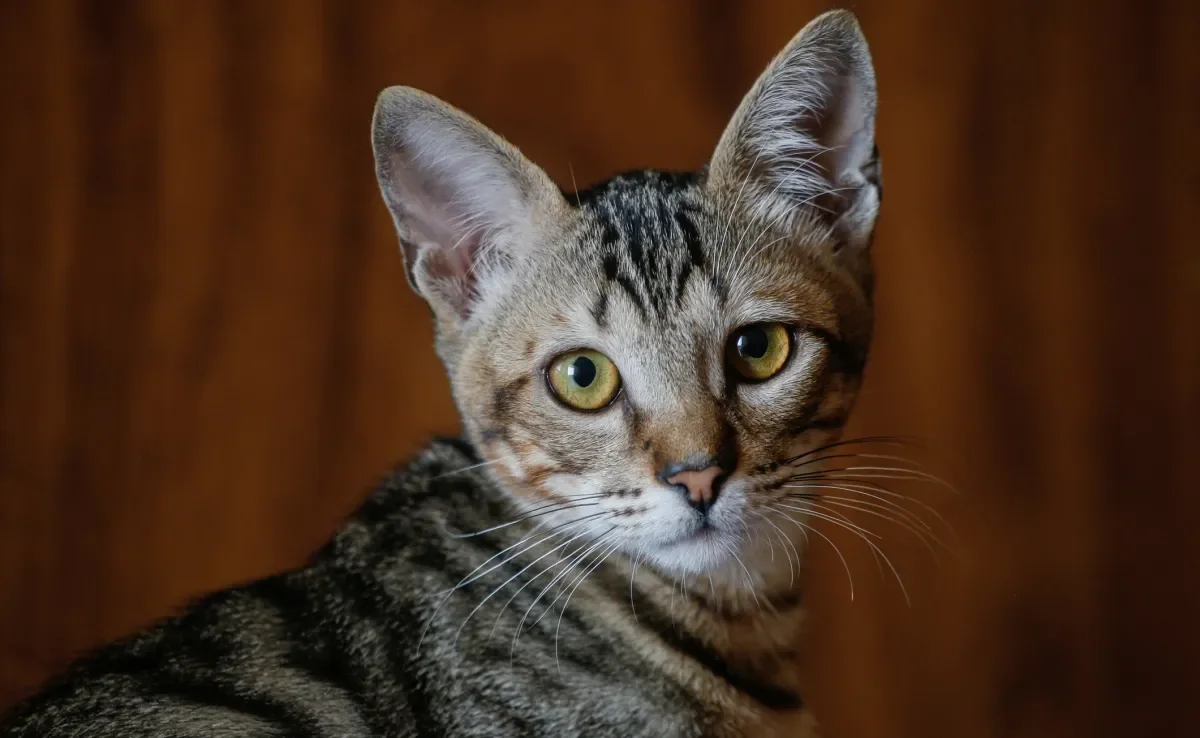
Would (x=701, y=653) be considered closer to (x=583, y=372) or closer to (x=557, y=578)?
(x=557, y=578)

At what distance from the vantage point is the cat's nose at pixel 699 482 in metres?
0.95

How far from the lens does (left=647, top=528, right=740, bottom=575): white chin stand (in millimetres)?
996

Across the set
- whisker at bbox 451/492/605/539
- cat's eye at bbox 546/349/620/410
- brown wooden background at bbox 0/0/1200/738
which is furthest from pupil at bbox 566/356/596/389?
brown wooden background at bbox 0/0/1200/738

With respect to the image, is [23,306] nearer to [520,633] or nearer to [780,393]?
[520,633]

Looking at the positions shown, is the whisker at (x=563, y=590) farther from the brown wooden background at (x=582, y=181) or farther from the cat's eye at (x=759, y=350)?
the brown wooden background at (x=582, y=181)

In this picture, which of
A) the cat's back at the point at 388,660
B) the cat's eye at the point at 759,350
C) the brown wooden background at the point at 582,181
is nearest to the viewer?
the cat's back at the point at 388,660

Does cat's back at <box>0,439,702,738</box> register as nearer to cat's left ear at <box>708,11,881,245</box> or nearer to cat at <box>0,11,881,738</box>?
cat at <box>0,11,881,738</box>

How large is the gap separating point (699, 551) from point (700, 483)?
0.31 feet

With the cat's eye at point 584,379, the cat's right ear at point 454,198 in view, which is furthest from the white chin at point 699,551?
the cat's right ear at point 454,198

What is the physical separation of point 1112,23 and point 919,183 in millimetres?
422

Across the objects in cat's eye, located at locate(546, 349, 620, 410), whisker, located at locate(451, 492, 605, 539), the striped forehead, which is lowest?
whisker, located at locate(451, 492, 605, 539)

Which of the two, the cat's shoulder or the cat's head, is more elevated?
the cat's head

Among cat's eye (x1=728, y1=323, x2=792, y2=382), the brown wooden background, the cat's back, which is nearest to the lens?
the cat's back

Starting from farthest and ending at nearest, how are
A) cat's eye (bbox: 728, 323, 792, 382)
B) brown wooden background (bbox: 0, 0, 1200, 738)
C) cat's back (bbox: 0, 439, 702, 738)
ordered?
brown wooden background (bbox: 0, 0, 1200, 738)
cat's eye (bbox: 728, 323, 792, 382)
cat's back (bbox: 0, 439, 702, 738)
